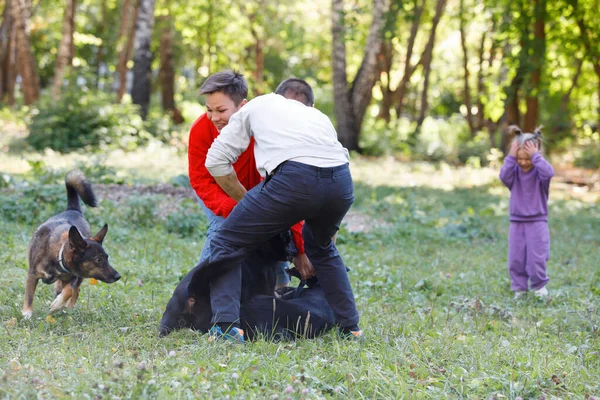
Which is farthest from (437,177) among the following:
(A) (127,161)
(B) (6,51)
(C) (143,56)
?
(B) (6,51)

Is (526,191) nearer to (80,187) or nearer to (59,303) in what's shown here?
(80,187)

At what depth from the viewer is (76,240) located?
19.1 feet

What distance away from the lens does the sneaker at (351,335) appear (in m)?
5.62

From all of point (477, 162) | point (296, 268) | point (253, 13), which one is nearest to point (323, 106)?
point (253, 13)

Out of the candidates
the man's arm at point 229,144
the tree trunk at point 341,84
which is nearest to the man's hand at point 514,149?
the man's arm at point 229,144

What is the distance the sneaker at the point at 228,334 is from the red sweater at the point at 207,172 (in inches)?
34.5

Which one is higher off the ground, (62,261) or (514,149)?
(514,149)

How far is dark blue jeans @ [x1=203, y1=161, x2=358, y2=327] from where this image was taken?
502 cm

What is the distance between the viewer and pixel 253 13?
3294 cm

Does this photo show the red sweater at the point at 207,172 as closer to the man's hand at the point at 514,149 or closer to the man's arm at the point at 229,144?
the man's arm at the point at 229,144

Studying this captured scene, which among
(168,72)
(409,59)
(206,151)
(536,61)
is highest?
(409,59)

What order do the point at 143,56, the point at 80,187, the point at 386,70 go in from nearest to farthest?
the point at 80,187, the point at 143,56, the point at 386,70

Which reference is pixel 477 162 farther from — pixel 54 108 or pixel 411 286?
pixel 411 286

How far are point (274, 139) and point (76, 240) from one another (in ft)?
6.00
